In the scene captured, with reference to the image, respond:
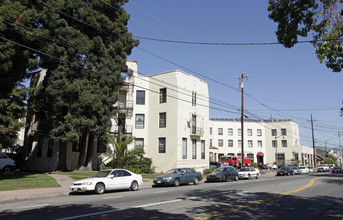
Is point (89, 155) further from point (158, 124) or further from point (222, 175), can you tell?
point (222, 175)

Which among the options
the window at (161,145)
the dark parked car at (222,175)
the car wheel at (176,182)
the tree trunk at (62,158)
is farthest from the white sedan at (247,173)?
the tree trunk at (62,158)

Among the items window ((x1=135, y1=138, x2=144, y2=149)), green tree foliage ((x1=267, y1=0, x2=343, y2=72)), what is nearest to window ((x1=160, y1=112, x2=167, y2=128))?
window ((x1=135, y1=138, x2=144, y2=149))

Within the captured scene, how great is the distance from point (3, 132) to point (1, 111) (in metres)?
1.55

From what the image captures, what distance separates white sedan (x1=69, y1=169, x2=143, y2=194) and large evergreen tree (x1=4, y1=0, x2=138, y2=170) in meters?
8.13

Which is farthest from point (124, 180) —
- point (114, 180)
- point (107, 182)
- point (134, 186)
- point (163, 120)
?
point (163, 120)

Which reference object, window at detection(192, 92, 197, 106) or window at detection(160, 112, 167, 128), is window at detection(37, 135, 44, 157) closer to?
window at detection(160, 112, 167, 128)

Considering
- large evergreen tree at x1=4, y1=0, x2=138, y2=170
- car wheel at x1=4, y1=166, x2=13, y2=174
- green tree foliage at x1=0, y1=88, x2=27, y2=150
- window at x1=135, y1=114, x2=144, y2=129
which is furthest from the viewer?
window at x1=135, y1=114, x2=144, y2=129

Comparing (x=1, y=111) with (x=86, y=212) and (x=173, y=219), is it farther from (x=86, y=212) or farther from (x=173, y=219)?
(x=173, y=219)

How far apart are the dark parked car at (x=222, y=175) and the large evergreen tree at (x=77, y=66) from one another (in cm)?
1019

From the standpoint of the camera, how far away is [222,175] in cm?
2417

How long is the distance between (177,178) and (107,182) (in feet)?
20.3

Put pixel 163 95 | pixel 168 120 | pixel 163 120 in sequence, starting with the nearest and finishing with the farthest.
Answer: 1. pixel 168 120
2. pixel 163 120
3. pixel 163 95

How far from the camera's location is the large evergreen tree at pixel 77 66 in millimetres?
21391

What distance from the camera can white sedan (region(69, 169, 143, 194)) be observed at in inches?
562
